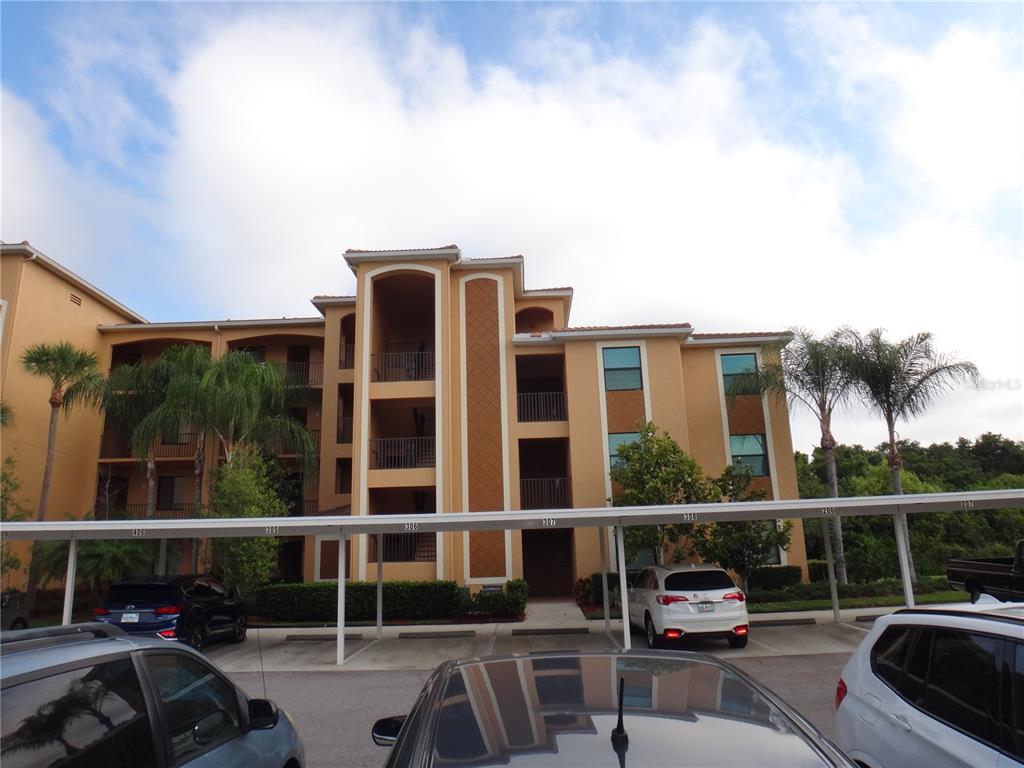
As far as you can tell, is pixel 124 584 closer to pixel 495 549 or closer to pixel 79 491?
pixel 495 549

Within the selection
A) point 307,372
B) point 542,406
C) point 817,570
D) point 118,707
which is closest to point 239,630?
point 542,406

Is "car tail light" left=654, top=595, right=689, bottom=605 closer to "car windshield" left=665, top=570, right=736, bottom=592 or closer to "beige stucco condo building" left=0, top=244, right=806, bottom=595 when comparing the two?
"car windshield" left=665, top=570, right=736, bottom=592

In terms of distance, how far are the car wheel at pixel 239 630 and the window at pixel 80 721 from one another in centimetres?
1502

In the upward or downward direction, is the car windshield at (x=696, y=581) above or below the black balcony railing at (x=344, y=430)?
below

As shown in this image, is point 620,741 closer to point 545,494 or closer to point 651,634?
point 651,634

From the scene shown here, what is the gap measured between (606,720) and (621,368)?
2274 cm

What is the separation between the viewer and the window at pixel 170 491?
2873 centimetres

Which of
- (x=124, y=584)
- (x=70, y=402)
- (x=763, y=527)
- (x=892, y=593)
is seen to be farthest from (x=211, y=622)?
(x=892, y=593)

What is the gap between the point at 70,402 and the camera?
2438 cm

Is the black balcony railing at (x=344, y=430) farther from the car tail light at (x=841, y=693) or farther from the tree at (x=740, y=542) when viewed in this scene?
the car tail light at (x=841, y=693)

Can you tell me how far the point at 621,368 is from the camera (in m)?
24.8

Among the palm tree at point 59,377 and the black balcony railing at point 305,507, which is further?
the black balcony railing at point 305,507

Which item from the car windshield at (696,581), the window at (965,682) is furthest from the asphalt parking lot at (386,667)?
the window at (965,682)

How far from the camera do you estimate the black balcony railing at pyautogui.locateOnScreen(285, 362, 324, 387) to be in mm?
28391
